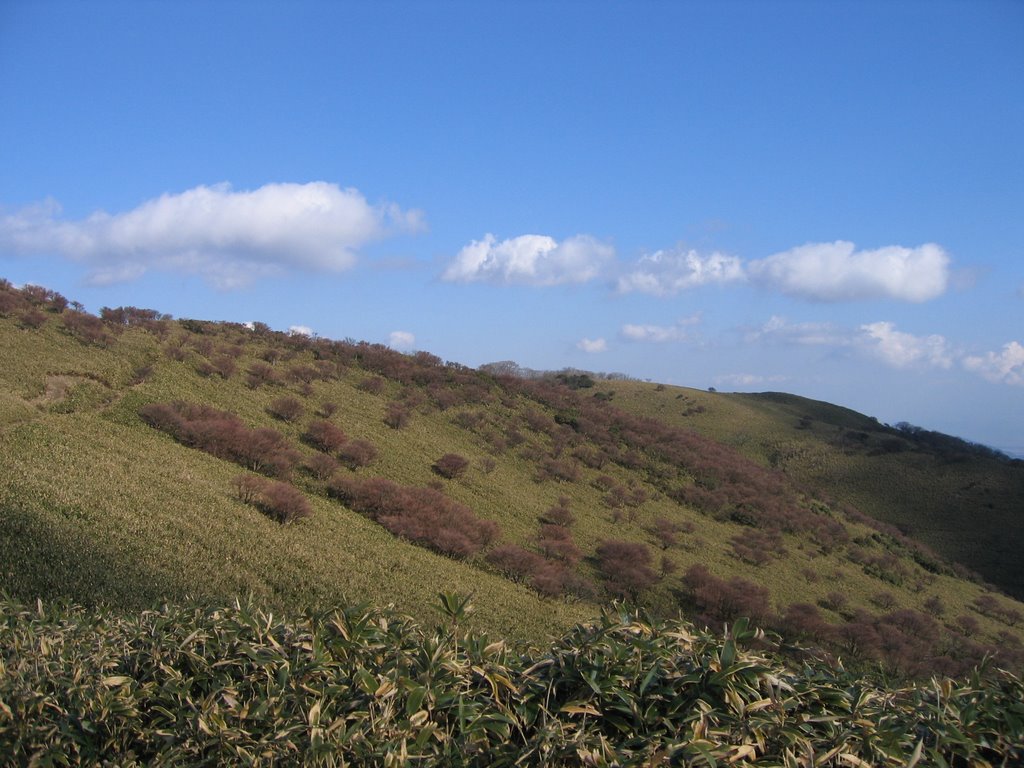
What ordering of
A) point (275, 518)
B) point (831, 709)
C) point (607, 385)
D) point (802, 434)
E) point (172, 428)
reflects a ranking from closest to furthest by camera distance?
point (831, 709), point (275, 518), point (172, 428), point (802, 434), point (607, 385)

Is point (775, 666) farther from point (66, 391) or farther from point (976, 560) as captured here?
point (976, 560)

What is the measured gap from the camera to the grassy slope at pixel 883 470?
39750 millimetres

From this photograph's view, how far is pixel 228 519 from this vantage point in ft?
43.5

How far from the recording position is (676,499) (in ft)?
106

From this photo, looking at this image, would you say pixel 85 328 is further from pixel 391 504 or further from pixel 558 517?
pixel 558 517

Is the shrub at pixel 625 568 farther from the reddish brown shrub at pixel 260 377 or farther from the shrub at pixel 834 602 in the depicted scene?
the reddish brown shrub at pixel 260 377

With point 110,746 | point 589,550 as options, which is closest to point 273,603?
point 110,746

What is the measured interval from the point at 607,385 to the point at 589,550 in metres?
43.4

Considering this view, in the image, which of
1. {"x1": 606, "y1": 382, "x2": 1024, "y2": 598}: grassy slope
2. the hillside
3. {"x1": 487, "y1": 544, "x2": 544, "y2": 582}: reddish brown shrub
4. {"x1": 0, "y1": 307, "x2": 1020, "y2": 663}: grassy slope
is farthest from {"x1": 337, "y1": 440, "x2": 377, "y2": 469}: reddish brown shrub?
{"x1": 606, "y1": 382, "x2": 1024, "y2": 598}: grassy slope

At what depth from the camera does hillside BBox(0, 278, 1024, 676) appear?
11.2 metres

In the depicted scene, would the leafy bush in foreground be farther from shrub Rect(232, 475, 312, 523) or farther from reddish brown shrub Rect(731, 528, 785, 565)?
reddish brown shrub Rect(731, 528, 785, 565)

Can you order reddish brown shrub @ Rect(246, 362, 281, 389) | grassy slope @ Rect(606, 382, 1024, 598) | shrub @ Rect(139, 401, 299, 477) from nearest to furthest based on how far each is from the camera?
shrub @ Rect(139, 401, 299, 477) < reddish brown shrub @ Rect(246, 362, 281, 389) < grassy slope @ Rect(606, 382, 1024, 598)

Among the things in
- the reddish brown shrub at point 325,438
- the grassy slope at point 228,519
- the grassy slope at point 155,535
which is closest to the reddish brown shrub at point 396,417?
the grassy slope at point 228,519

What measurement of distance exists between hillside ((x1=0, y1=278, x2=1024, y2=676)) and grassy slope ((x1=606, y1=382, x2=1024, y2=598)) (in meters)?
5.47
